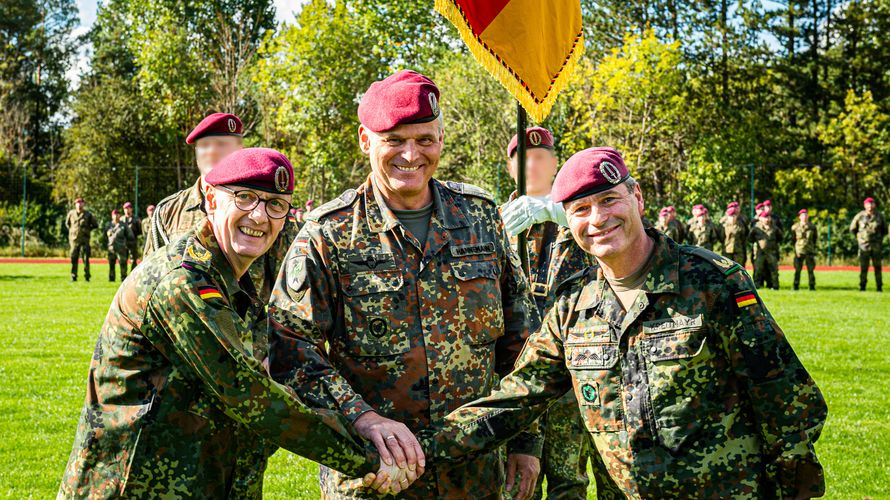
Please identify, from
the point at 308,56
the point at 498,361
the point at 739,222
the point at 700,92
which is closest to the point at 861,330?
the point at 739,222

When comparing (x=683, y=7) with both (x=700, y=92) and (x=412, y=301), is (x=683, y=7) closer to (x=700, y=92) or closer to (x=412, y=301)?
(x=700, y=92)

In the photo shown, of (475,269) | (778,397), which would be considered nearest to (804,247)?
(475,269)

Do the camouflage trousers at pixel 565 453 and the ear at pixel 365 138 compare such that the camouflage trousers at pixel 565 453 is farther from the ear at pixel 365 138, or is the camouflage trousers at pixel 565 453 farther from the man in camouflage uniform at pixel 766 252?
the man in camouflage uniform at pixel 766 252

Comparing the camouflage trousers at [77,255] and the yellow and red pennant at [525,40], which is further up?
the yellow and red pennant at [525,40]

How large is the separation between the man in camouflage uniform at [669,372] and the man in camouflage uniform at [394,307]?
0.60 ft

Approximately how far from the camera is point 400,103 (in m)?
3.27

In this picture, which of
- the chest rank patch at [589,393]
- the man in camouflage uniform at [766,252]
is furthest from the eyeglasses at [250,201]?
the man in camouflage uniform at [766,252]

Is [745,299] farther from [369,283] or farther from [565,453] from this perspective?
[565,453]

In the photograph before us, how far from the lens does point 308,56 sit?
1041 inches

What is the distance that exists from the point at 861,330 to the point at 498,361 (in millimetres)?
12426

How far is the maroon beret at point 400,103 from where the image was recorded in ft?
10.7

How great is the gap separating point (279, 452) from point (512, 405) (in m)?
4.52

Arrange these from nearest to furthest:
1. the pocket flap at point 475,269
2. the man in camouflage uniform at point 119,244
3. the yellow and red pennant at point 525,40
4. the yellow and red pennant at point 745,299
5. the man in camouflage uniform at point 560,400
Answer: the yellow and red pennant at point 745,299
the pocket flap at point 475,269
the yellow and red pennant at point 525,40
the man in camouflage uniform at point 560,400
the man in camouflage uniform at point 119,244

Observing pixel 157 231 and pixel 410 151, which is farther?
pixel 157 231
